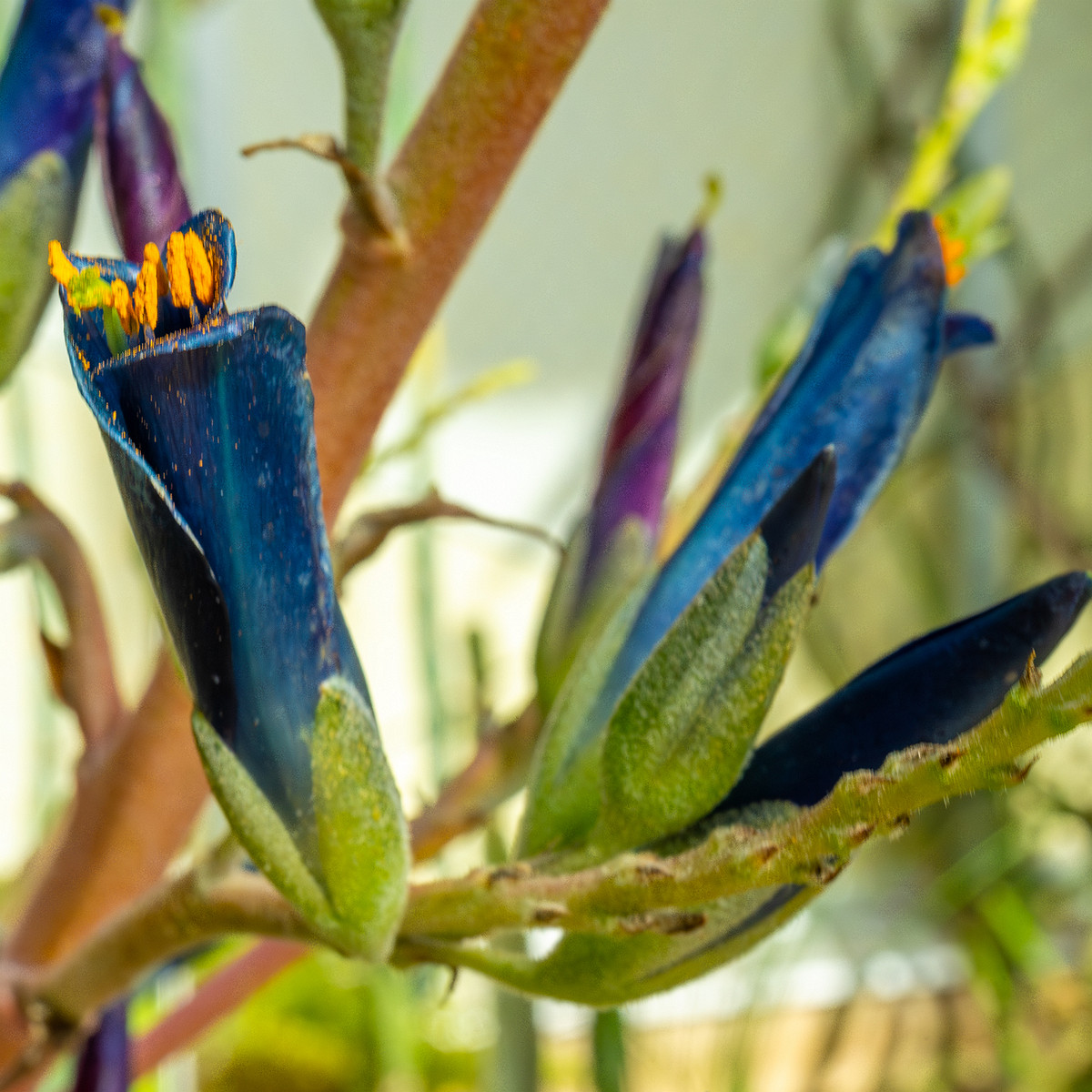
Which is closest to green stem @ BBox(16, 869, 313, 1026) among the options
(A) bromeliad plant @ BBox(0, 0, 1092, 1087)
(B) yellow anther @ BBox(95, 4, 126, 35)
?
(A) bromeliad plant @ BBox(0, 0, 1092, 1087)

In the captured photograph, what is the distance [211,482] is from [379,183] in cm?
4

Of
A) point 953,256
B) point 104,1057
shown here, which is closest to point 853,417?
A: point 953,256

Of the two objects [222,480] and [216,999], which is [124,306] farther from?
[216,999]

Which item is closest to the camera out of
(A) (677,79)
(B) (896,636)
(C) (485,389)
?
(C) (485,389)

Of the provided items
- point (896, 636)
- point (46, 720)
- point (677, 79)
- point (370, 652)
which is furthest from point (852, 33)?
point (46, 720)

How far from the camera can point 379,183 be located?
11 centimetres

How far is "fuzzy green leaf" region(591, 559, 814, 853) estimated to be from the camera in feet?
0.34

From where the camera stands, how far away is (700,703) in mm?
102

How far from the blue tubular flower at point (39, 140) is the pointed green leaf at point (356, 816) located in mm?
72

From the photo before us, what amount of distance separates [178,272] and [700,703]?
0.19 ft

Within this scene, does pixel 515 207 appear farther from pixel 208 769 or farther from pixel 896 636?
pixel 208 769

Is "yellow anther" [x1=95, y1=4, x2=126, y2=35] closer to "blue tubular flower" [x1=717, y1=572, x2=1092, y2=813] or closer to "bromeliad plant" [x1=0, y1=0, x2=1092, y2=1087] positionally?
"bromeliad plant" [x1=0, y1=0, x2=1092, y2=1087]

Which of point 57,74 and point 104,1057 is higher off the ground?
point 57,74

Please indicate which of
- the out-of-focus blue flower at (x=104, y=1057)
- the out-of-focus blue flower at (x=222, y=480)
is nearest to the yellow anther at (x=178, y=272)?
the out-of-focus blue flower at (x=222, y=480)
